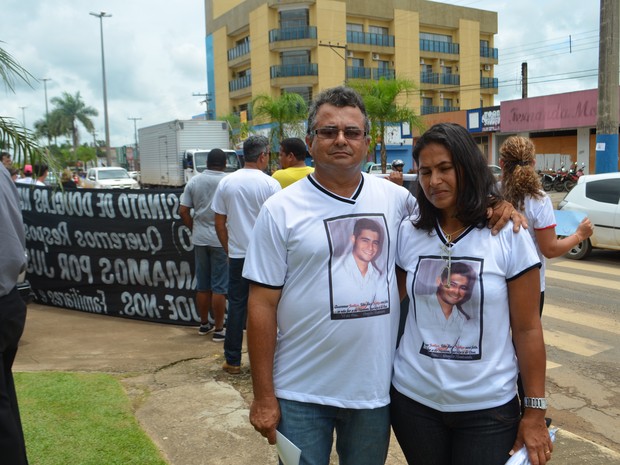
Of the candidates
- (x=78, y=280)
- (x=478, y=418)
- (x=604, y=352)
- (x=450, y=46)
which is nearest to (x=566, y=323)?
(x=604, y=352)

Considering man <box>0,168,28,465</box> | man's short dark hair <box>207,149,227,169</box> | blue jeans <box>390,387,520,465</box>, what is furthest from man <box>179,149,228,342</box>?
blue jeans <box>390,387,520,465</box>

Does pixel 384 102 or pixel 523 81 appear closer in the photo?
pixel 384 102

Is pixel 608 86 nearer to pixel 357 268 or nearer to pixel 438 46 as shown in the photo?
pixel 357 268

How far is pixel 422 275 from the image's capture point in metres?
2.09

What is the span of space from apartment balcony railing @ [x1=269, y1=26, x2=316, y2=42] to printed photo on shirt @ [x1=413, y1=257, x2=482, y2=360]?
46009 mm

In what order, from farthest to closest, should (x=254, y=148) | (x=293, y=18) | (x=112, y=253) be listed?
(x=293, y=18), (x=112, y=253), (x=254, y=148)

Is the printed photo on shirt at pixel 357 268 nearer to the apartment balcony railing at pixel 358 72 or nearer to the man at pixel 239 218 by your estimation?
the man at pixel 239 218

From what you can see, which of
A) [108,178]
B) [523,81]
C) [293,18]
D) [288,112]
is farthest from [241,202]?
[293,18]

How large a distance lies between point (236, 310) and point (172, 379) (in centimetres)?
77

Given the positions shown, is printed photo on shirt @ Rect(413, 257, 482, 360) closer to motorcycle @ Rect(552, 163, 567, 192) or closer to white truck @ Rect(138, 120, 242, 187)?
white truck @ Rect(138, 120, 242, 187)

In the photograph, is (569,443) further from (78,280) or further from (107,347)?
(78,280)

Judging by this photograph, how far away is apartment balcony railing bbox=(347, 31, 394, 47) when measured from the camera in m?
47.5

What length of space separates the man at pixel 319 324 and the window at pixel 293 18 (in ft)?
154

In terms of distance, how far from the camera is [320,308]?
2129 millimetres
